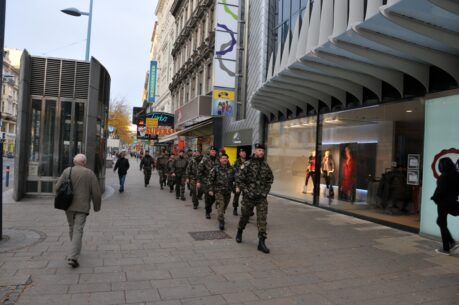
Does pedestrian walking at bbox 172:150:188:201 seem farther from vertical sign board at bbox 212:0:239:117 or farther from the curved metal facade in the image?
vertical sign board at bbox 212:0:239:117

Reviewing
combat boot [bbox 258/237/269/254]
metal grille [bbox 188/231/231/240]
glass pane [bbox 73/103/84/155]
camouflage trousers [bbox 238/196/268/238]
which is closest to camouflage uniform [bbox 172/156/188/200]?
glass pane [bbox 73/103/84/155]

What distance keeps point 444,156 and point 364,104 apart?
3197 millimetres

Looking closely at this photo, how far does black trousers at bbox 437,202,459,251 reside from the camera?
6.11m

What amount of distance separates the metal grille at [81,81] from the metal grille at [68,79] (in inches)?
4.6

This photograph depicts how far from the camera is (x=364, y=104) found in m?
10.1

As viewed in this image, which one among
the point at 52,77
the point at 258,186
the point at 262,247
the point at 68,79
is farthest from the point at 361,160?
the point at 52,77

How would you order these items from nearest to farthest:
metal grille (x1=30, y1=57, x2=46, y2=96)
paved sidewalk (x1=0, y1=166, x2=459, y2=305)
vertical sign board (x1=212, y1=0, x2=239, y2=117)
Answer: paved sidewalk (x1=0, y1=166, x2=459, y2=305), metal grille (x1=30, y1=57, x2=46, y2=96), vertical sign board (x1=212, y1=0, x2=239, y2=117)

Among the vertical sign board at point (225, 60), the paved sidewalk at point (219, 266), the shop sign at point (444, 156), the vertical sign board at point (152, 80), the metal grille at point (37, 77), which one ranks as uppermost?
the vertical sign board at point (152, 80)

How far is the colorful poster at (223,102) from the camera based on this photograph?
1750 centimetres

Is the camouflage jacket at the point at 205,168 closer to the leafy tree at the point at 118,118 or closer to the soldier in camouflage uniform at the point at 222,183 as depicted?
the soldier in camouflage uniform at the point at 222,183

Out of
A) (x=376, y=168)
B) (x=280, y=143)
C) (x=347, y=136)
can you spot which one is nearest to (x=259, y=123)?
(x=280, y=143)

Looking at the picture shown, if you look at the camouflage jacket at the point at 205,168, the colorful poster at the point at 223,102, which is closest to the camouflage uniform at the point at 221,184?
the camouflage jacket at the point at 205,168

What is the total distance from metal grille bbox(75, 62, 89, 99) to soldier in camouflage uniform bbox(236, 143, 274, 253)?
301 inches

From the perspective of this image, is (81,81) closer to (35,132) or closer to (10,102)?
(35,132)
